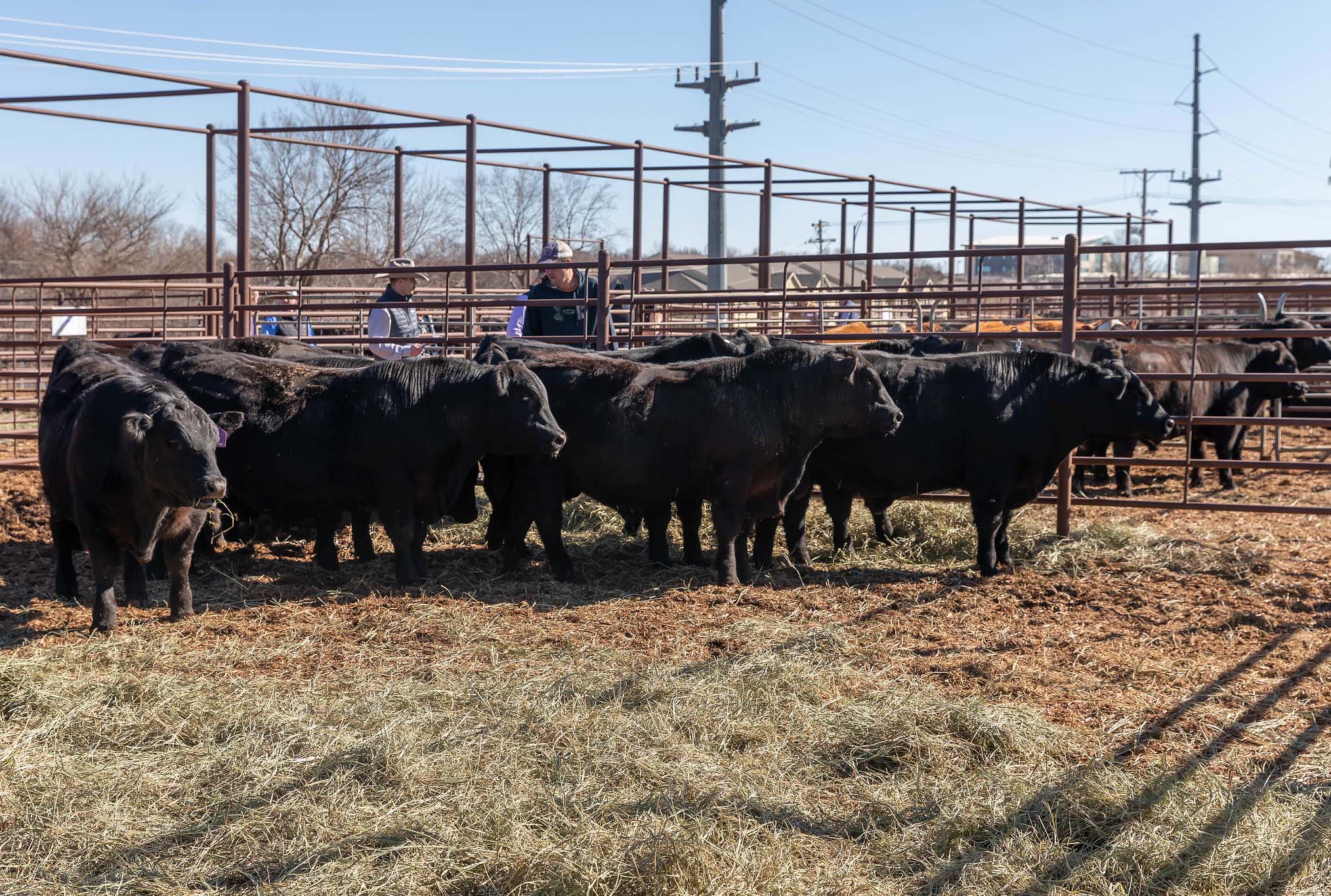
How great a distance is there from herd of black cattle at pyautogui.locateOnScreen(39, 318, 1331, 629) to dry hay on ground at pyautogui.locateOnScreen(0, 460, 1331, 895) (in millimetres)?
493

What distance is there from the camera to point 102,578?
6.14 metres

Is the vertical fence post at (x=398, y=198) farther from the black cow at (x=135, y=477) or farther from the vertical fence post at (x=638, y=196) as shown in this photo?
the black cow at (x=135, y=477)

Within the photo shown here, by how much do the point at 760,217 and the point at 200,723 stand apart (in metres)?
14.6

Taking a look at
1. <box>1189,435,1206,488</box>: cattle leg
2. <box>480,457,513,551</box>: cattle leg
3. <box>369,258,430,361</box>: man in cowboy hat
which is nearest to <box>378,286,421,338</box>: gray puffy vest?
<box>369,258,430,361</box>: man in cowboy hat

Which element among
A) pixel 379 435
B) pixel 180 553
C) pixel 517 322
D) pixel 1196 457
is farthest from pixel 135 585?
pixel 1196 457

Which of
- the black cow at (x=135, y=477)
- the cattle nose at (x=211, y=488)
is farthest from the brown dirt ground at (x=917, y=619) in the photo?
the cattle nose at (x=211, y=488)

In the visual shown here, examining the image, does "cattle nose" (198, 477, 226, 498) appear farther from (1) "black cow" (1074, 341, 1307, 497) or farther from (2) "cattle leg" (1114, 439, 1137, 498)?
(1) "black cow" (1074, 341, 1307, 497)

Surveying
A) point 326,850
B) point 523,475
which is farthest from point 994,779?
point 523,475

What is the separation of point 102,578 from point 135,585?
50cm

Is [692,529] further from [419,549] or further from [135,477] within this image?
[135,477]

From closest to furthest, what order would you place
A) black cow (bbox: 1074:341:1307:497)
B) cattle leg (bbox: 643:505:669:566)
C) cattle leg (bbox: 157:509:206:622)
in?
1. cattle leg (bbox: 157:509:206:622)
2. cattle leg (bbox: 643:505:669:566)
3. black cow (bbox: 1074:341:1307:497)

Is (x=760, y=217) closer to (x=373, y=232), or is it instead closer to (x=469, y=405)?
(x=469, y=405)

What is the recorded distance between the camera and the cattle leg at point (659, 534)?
796cm

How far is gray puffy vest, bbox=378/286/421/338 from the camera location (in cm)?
1063
